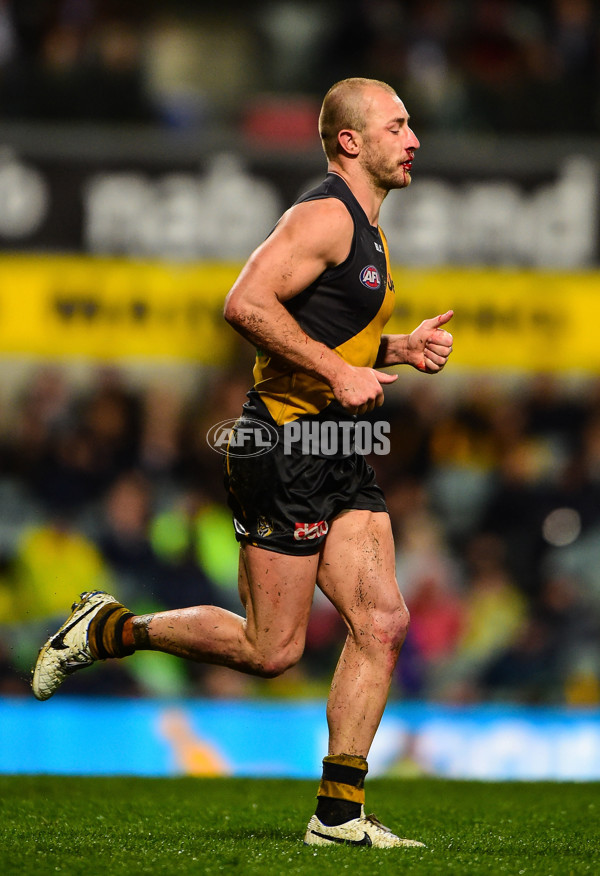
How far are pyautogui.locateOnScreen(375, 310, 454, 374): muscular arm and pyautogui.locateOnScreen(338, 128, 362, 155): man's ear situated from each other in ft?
1.98

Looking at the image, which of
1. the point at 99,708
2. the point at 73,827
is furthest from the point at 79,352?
the point at 73,827

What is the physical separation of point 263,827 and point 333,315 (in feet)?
5.92

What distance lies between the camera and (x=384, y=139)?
14.2 feet

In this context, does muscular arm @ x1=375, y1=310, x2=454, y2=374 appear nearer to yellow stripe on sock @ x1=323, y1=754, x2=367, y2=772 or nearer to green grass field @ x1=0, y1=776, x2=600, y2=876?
yellow stripe on sock @ x1=323, y1=754, x2=367, y2=772

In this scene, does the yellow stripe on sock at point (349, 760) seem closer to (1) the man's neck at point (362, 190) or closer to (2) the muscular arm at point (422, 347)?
(2) the muscular arm at point (422, 347)

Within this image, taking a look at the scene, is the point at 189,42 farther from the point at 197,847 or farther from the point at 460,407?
the point at 197,847

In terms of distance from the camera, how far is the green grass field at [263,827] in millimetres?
3727

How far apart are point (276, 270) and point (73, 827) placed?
1.99 meters

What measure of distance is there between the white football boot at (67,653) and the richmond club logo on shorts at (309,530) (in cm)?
86

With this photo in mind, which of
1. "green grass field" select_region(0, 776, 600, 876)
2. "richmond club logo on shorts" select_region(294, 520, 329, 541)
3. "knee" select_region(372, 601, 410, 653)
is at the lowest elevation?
→ "green grass field" select_region(0, 776, 600, 876)

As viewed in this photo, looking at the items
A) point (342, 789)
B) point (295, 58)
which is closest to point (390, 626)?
point (342, 789)

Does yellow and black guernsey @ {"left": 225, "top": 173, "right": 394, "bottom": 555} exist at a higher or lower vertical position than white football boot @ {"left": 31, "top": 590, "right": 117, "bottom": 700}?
higher

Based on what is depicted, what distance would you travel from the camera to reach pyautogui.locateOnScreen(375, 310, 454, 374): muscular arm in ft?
14.5

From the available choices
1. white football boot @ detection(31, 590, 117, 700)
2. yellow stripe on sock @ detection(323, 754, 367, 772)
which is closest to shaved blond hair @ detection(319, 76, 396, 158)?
white football boot @ detection(31, 590, 117, 700)
